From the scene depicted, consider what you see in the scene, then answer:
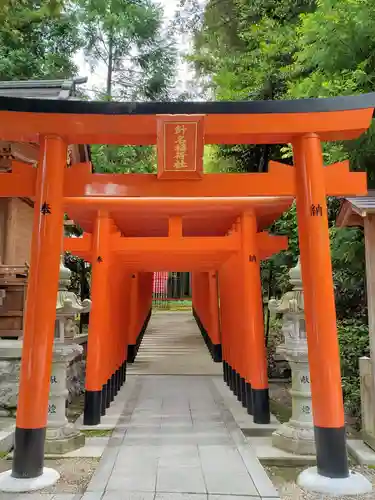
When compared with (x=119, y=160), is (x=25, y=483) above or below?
below

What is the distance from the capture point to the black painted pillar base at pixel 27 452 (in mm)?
4176

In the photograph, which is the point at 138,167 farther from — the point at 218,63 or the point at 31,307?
the point at 31,307

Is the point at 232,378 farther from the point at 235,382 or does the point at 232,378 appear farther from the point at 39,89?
the point at 39,89

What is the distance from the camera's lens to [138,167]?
19.8 meters

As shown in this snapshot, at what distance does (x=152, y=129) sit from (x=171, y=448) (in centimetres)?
399

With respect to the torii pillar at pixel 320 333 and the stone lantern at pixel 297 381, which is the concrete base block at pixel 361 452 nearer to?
the stone lantern at pixel 297 381

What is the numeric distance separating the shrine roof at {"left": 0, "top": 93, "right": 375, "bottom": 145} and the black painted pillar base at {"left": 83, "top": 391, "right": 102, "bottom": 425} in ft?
13.4

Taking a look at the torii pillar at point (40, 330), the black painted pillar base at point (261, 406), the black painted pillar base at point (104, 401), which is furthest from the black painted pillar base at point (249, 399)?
the torii pillar at point (40, 330)

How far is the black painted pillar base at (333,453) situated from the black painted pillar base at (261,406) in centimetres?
251

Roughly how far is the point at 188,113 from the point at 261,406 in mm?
4733

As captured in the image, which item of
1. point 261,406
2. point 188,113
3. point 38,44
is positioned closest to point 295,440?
point 261,406

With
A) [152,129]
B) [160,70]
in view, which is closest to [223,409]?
[152,129]

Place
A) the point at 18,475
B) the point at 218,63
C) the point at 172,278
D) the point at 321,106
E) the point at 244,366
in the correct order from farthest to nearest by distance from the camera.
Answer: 1. the point at 172,278
2. the point at 218,63
3. the point at 244,366
4. the point at 321,106
5. the point at 18,475

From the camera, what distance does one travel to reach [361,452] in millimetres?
5168
